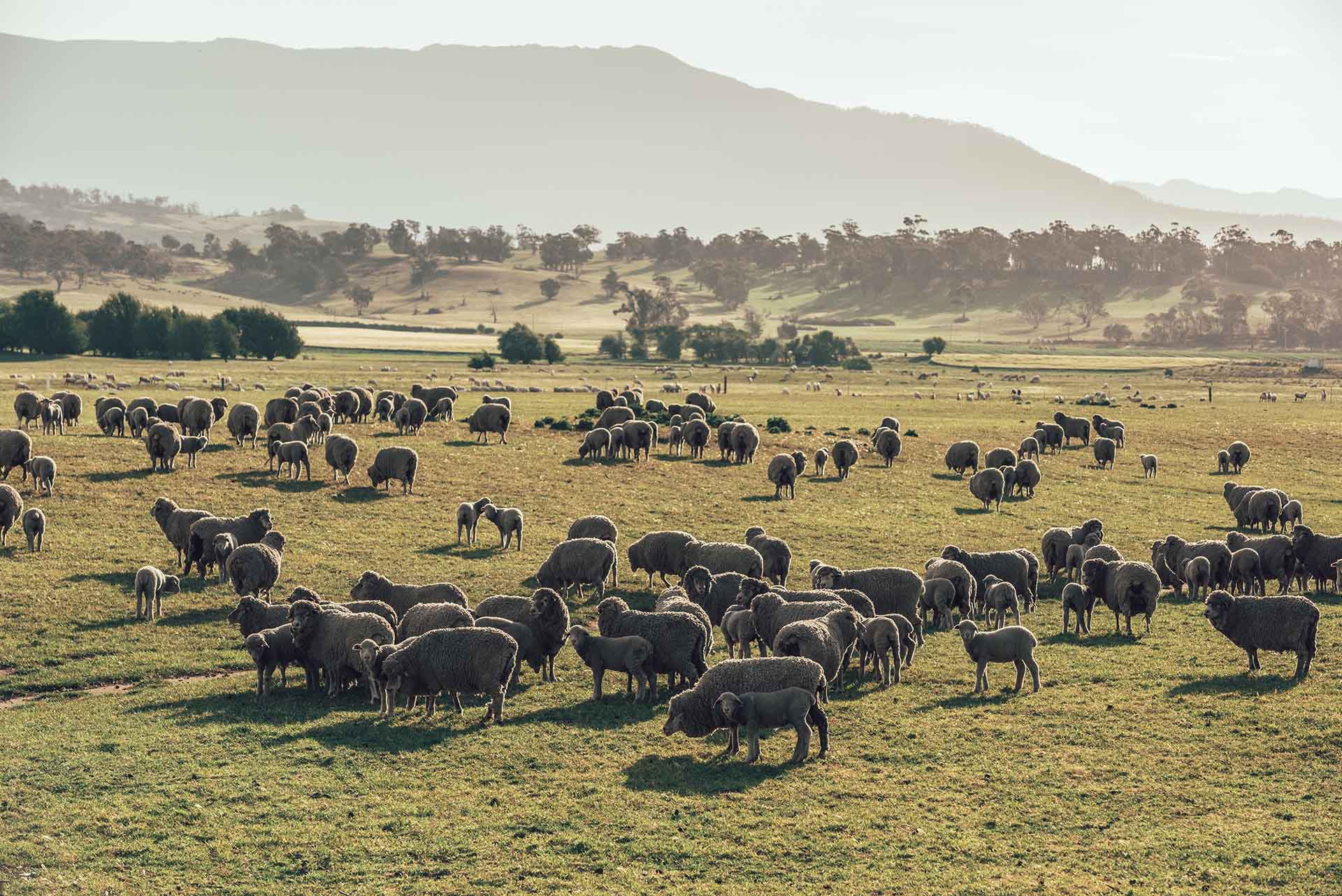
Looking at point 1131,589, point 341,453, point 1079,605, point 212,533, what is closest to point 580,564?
point 212,533

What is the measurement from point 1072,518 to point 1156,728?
71.5ft

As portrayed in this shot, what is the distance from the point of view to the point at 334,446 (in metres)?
38.7

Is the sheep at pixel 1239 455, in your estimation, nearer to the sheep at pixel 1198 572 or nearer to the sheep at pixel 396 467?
the sheep at pixel 1198 572

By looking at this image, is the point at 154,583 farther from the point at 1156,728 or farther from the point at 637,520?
the point at 1156,728

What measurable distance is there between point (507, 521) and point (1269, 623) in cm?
1932

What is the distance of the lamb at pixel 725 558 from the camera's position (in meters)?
26.0

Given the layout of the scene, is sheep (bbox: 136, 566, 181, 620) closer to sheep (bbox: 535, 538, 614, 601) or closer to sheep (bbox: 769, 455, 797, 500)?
sheep (bbox: 535, 538, 614, 601)

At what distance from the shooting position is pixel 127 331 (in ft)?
354

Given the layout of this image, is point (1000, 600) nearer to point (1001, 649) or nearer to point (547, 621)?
point (1001, 649)

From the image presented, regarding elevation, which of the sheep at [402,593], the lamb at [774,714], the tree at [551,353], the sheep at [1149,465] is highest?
the tree at [551,353]

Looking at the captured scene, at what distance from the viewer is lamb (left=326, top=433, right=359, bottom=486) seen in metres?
38.6

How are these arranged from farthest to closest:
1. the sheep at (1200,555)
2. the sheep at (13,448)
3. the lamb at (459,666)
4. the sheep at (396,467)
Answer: the sheep at (396,467)
the sheep at (13,448)
the sheep at (1200,555)
the lamb at (459,666)

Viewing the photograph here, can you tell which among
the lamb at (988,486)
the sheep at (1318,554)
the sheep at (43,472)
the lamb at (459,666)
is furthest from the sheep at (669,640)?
the lamb at (988,486)

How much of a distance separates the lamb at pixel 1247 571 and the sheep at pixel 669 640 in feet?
47.3
